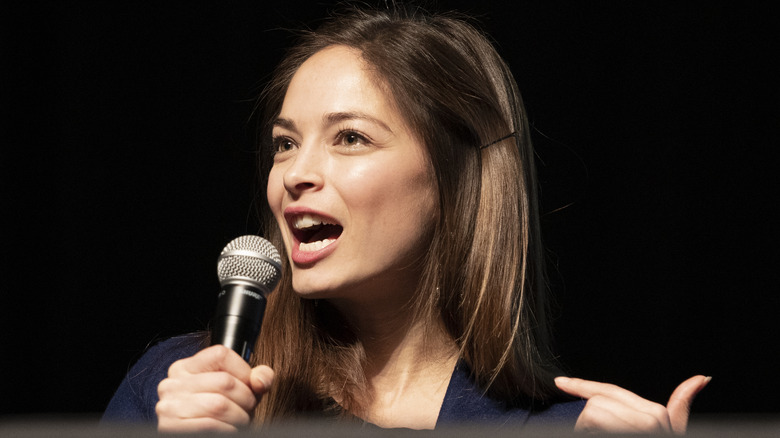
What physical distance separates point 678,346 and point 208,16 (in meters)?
1.60

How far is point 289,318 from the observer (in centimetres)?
166

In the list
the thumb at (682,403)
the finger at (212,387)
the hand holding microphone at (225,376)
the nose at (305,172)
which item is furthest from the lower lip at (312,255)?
the thumb at (682,403)

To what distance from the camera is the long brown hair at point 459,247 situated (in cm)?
156

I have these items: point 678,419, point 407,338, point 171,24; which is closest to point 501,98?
point 407,338

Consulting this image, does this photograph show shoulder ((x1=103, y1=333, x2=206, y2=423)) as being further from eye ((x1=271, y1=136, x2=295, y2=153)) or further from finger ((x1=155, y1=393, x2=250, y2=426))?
finger ((x1=155, y1=393, x2=250, y2=426))

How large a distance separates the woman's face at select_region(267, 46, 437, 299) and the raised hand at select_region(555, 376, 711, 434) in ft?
1.26

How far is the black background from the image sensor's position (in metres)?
2.34

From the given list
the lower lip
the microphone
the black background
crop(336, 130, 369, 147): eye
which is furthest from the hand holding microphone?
the black background

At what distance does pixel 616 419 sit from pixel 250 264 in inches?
22.3

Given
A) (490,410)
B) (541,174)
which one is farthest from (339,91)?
(541,174)

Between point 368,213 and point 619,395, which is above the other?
point 368,213

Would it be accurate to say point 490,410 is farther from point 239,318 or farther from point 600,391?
point 239,318

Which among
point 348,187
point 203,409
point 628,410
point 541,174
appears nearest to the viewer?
point 203,409

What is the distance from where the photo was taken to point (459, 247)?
5.24 feet
